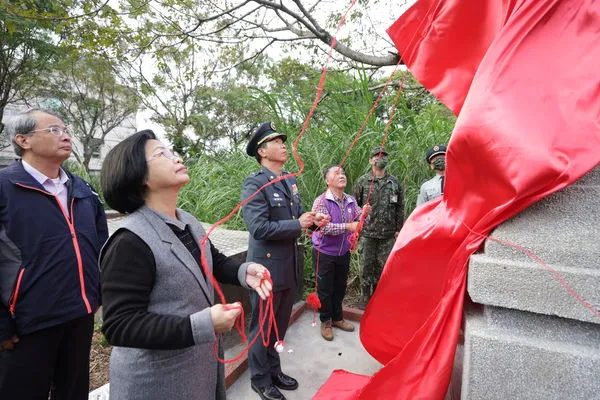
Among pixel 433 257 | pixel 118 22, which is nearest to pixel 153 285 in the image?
pixel 433 257

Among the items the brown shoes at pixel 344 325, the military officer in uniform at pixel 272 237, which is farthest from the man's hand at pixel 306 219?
the brown shoes at pixel 344 325

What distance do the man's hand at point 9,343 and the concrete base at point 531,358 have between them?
2.06 metres

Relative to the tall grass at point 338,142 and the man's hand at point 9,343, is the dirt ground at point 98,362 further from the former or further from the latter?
the tall grass at point 338,142

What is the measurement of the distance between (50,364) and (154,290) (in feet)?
3.52

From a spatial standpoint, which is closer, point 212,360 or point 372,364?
point 212,360

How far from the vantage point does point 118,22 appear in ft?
16.0

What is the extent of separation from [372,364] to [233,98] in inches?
587

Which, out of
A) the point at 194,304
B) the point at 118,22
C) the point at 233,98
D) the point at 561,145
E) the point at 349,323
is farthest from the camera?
the point at 233,98

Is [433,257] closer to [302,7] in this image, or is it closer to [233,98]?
[302,7]

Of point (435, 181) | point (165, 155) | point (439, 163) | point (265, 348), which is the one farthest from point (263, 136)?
point (439, 163)

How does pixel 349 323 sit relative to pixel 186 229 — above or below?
below

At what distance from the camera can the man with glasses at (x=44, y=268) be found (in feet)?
5.34

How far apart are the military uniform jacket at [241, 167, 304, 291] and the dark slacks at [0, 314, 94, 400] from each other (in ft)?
3.59

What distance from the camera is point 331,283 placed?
3367 mm
